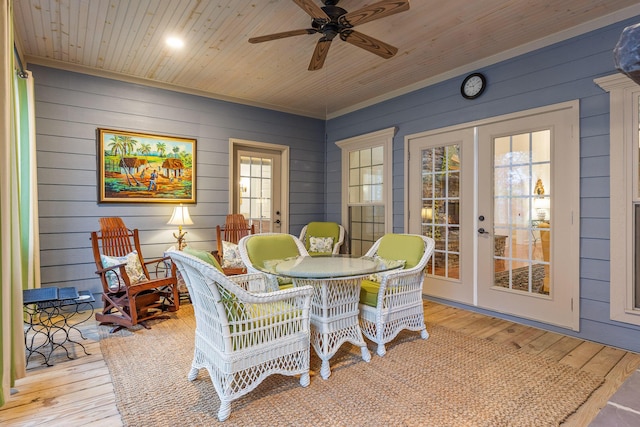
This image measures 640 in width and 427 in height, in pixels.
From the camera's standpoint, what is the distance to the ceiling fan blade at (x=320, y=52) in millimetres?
2677

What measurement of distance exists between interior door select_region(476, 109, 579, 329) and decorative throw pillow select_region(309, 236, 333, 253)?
206 centimetres

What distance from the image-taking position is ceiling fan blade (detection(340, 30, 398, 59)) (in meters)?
2.57

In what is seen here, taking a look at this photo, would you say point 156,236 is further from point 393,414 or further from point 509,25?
point 509,25

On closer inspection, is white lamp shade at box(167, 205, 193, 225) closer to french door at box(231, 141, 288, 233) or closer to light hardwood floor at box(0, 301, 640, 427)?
french door at box(231, 141, 288, 233)

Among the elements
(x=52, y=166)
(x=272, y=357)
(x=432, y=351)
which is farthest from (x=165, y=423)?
(x=52, y=166)

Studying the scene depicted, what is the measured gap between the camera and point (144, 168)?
4168 mm

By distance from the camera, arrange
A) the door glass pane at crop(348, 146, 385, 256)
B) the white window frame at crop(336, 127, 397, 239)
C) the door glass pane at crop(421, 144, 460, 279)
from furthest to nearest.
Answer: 1. the door glass pane at crop(348, 146, 385, 256)
2. the white window frame at crop(336, 127, 397, 239)
3. the door glass pane at crop(421, 144, 460, 279)

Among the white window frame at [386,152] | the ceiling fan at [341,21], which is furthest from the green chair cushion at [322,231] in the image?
the ceiling fan at [341,21]

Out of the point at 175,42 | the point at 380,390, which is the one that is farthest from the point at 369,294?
the point at 175,42

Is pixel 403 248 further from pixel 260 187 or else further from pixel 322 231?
pixel 260 187

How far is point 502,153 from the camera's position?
140 inches

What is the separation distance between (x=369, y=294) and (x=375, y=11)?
6.82 feet

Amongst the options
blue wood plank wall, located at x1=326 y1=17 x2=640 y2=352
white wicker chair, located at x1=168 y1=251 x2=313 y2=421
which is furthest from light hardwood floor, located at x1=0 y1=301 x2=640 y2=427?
white wicker chair, located at x1=168 y1=251 x2=313 y2=421

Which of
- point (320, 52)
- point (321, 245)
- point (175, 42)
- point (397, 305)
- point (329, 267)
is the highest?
point (175, 42)
